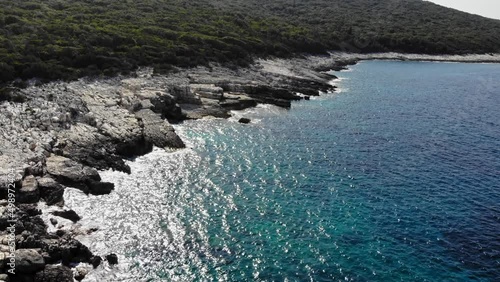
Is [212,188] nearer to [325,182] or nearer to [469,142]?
[325,182]

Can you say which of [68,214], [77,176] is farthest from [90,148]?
[68,214]

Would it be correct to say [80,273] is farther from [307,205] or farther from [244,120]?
[244,120]

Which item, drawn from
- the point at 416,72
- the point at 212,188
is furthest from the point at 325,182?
the point at 416,72

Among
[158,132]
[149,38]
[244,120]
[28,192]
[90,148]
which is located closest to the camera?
[28,192]

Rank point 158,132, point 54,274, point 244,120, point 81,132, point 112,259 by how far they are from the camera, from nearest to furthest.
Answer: point 54,274 < point 112,259 < point 81,132 < point 158,132 < point 244,120

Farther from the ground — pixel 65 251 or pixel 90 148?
pixel 90 148

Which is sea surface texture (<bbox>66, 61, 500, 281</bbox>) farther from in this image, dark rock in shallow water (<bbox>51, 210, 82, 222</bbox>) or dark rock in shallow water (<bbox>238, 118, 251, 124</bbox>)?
dark rock in shallow water (<bbox>238, 118, 251, 124</bbox>)

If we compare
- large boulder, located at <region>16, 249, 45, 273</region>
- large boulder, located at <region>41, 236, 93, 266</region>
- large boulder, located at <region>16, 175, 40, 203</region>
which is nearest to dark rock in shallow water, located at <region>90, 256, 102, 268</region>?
large boulder, located at <region>41, 236, 93, 266</region>
